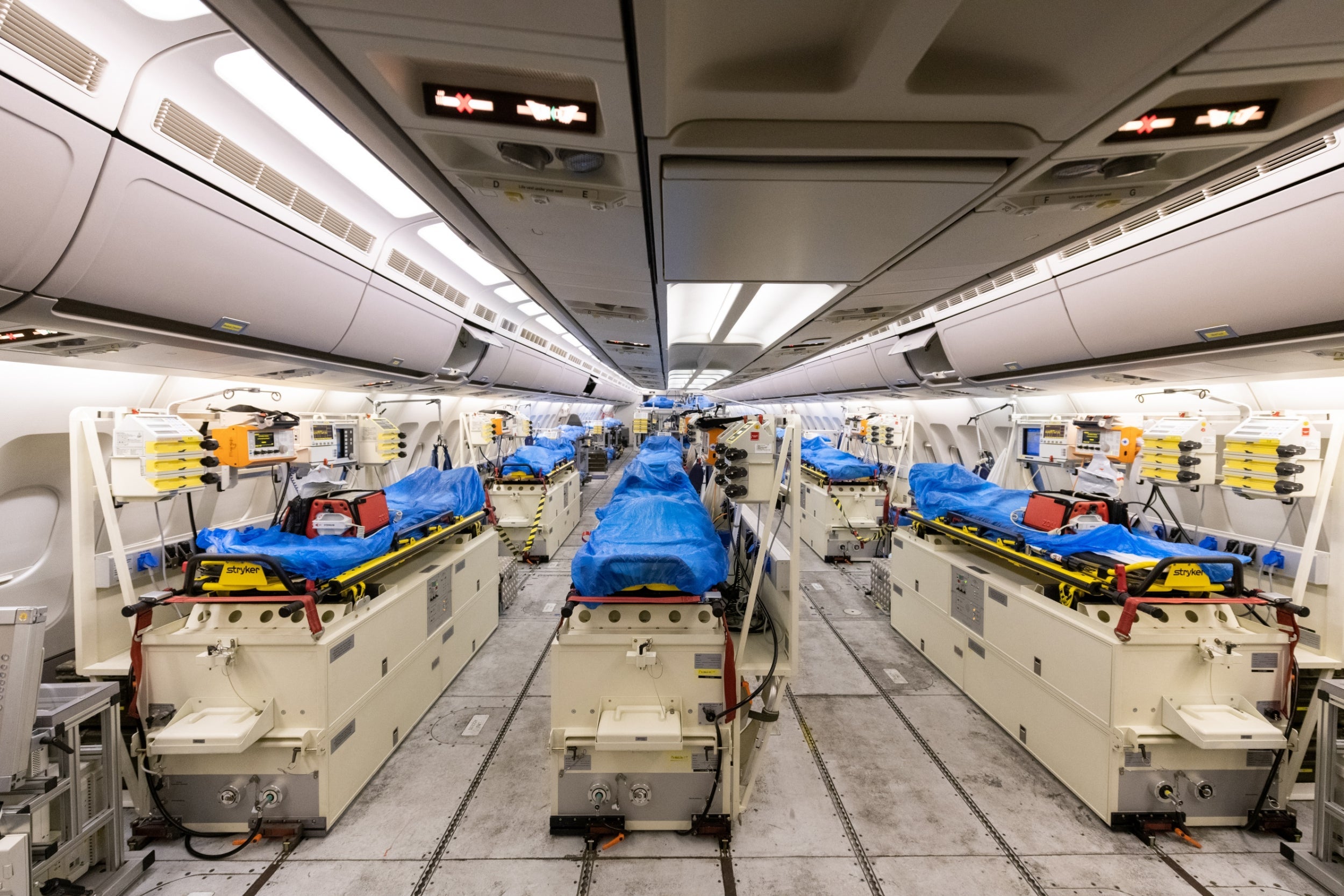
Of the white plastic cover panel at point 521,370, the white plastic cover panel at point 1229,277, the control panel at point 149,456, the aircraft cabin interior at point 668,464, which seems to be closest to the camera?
the aircraft cabin interior at point 668,464

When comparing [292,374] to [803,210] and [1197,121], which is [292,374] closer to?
[803,210]

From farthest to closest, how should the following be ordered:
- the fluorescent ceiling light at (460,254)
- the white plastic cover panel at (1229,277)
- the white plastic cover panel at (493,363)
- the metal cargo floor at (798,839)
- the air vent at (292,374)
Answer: the white plastic cover panel at (493,363) < the air vent at (292,374) < the fluorescent ceiling light at (460,254) < the metal cargo floor at (798,839) < the white plastic cover panel at (1229,277)

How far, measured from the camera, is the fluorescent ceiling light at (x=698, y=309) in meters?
3.97

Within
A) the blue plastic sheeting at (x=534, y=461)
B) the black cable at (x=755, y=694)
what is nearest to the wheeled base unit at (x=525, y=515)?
the blue plastic sheeting at (x=534, y=461)

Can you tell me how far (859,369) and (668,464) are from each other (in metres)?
3.83

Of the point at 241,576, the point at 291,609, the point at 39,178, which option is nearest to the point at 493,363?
the point at 241,576

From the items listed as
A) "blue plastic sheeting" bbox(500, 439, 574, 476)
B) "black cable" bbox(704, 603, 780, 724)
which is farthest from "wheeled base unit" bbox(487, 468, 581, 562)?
"black cable" bbox(704, 603, 780, 724)

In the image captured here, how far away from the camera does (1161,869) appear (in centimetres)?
283

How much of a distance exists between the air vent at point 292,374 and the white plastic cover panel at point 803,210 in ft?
11.5

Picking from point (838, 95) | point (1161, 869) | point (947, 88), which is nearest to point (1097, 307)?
point (947, 88)

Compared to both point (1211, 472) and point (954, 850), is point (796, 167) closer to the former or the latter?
point (954, 850)

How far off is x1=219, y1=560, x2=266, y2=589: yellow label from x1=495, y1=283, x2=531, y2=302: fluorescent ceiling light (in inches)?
122

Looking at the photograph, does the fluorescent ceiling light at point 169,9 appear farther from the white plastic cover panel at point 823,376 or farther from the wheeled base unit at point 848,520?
the white plastic cover panel at point 823,376

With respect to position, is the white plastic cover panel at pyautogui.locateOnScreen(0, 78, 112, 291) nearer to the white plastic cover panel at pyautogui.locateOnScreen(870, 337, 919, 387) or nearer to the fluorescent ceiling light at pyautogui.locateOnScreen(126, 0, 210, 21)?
the fluorescent ceiling light at pyautogui.locateOnScreen(126, 0, 210, 21)
